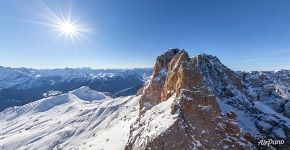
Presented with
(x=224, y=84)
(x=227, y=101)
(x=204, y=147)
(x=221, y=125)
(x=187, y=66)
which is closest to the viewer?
(x=204, y=147)

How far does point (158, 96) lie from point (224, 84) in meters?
17.6

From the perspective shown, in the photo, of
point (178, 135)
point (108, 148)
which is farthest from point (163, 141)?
point (108, 148)

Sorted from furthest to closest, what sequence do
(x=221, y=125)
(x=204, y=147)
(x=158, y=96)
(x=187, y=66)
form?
(x=158, y=96), (x=187, y=66), (x=221, y=125), (x=204, y=147)

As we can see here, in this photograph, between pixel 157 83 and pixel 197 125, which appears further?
pixel 157 83

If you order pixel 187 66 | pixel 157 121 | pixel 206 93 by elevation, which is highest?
pixel 187 66

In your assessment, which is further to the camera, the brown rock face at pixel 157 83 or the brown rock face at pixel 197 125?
the brown rock face at pixel 157 83

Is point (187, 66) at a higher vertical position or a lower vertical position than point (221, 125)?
higher

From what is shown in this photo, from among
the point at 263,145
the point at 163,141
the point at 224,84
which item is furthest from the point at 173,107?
the point at 224,84

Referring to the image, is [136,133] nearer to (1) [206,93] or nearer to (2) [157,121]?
(2) [157,121]

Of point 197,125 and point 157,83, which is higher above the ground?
point 157,83

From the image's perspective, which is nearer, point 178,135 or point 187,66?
point 178,135

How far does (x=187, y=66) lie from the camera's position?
61344 millimetres

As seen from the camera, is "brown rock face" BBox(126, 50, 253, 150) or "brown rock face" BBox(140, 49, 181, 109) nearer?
"brown rock face" BBox(126, 50, 253, 150)

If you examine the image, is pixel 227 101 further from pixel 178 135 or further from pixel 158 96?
pixel 178 135
